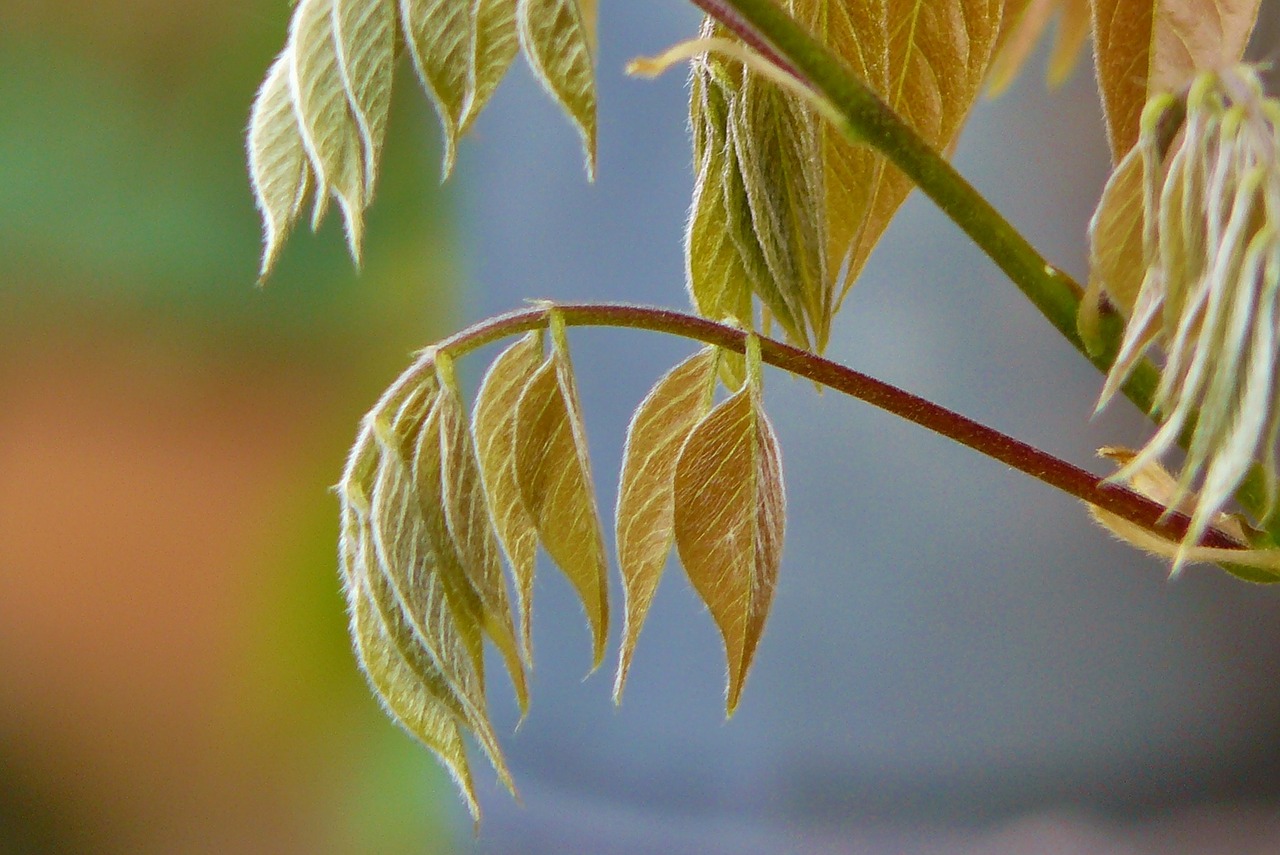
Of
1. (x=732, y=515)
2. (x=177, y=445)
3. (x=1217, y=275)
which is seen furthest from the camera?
(x=177, y=445)

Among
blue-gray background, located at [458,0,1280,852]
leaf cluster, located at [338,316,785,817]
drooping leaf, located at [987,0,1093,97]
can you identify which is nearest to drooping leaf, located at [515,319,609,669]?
leaf cluster, located at [338,316,785,817]

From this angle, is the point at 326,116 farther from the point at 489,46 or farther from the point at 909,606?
the point at 909,606

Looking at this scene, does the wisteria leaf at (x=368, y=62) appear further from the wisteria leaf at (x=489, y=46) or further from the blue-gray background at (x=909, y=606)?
the blue-gray background at (x=909, y=606)

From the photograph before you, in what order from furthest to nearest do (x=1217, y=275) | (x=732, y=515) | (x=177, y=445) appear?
(x=177, y=445) < (x=732, y=515) < (x=1217, y=275)

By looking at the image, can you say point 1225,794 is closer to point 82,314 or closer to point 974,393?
point 974,393

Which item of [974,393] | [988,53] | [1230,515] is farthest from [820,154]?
[974,393]

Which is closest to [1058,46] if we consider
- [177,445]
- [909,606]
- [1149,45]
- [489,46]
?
[1149,45]

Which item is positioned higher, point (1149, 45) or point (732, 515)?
point (1149, 45)

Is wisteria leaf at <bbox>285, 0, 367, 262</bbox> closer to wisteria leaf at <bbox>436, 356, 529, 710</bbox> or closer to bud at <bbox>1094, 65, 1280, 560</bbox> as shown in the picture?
wisteria leaf at <bbox>436, 356, 529, 710</bbox>
